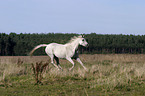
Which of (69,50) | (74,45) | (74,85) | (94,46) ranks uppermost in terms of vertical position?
(94,46)

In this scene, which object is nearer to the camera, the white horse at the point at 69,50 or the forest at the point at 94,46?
the white horse at the point at 69,50

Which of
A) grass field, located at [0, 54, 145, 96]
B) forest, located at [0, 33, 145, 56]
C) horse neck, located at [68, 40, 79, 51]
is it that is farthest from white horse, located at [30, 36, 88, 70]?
forest, located at [0, 33, 145, 56]

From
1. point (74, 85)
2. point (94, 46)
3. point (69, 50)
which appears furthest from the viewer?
point (94, 46)

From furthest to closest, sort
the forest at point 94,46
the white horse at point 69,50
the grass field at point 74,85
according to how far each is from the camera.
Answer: the forest at point 94,46 < the white horse at point 69,50 < the grass field at point 74,85

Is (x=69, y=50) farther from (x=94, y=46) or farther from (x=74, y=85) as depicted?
(x=94, y=46)

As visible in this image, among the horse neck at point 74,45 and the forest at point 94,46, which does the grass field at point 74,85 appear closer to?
the horse neck at point 74,45

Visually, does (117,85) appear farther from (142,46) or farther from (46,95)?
(142,46)

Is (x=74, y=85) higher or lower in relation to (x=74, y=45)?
lower

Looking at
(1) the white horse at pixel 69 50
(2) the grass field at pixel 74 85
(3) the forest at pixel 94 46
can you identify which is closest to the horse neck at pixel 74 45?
(1) the white horse at pixel 69 50

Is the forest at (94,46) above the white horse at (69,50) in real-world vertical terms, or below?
above

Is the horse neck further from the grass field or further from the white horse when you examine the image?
the grass field

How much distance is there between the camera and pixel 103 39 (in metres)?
50.0

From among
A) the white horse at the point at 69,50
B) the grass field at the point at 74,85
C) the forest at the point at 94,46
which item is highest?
the forest at the point at 94,46

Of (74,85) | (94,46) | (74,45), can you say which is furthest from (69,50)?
(94,46)
